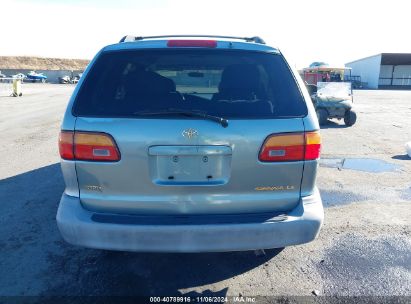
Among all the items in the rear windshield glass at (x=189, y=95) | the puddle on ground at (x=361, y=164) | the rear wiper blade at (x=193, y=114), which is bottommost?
the puddle on ground at (x=361, y=164)

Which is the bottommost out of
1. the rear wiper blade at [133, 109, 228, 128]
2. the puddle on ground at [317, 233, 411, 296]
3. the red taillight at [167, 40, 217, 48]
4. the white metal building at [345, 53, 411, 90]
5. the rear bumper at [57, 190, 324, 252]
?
the white metal building at [345, 53, 411, 90]

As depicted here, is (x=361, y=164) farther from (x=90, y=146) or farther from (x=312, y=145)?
(x=90, y=146)

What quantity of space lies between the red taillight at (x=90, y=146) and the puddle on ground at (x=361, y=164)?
4925 millimetres

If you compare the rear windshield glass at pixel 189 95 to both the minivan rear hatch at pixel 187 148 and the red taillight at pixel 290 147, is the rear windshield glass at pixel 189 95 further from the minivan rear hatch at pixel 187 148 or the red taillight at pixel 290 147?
the red taillight at pixel 290 147

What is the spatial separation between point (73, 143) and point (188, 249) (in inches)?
42.7

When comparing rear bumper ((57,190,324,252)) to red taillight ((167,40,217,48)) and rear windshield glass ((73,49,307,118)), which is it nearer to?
rear windshield glass ((73,49,307,118))

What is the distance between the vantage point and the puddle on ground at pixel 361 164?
241 inches

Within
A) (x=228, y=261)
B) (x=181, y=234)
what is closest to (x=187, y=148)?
(x=181, y=234)

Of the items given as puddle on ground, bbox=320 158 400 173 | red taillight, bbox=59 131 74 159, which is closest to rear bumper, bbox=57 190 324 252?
red taillight, bbox=59 131 74 159

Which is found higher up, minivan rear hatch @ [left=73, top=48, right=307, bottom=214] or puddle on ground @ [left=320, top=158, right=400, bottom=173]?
minivan rear hatch @ [left=73, top=48, right=307, bottom=214]

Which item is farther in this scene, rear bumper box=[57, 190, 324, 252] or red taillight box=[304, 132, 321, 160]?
red taillight box=[304, 132, 321, 160]

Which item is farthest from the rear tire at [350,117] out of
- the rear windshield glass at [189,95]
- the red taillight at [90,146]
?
the red taillight at [90,146]

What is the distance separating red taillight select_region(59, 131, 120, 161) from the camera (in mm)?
2270

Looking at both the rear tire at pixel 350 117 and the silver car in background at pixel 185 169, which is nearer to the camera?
the silver car in background at pixel 185 169
